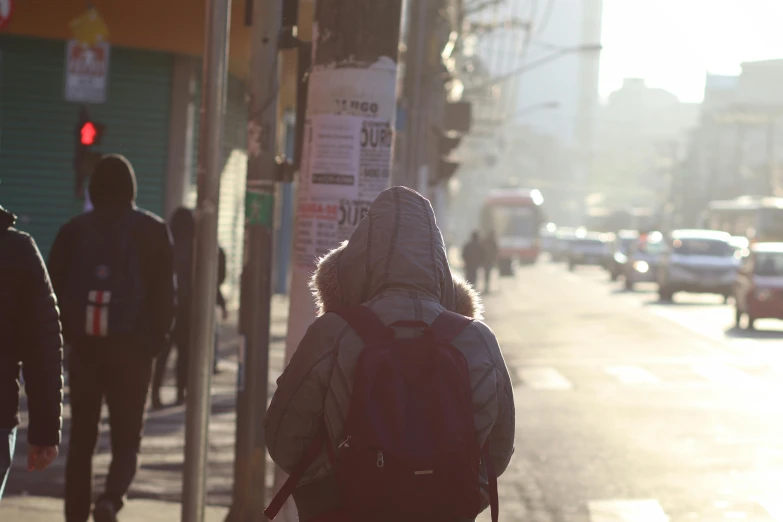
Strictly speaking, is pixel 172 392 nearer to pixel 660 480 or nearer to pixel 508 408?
pixel 660 480

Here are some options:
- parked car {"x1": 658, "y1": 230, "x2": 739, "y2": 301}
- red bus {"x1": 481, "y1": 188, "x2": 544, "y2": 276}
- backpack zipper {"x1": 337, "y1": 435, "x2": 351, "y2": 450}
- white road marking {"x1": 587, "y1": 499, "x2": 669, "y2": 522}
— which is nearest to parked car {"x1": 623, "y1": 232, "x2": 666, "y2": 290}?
parked car {"x1": 658, "y1": 230, "x2": 739, "y2": 301}

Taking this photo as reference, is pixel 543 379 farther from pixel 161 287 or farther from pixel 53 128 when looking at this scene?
pixel 161 287

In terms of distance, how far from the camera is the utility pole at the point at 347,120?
245 inches

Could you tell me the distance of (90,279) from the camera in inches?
264

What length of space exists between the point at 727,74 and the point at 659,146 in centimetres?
2354

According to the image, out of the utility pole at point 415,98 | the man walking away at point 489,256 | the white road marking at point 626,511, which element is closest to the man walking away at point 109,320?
the white road marking at point 626,511

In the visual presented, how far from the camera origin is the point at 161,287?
6918 mm

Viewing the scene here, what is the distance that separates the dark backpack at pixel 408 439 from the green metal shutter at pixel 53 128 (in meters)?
15.8

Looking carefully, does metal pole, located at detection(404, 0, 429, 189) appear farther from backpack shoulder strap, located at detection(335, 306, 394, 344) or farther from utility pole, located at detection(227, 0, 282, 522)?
backpack shoulder strap, located at detection(335, 306, 394, 344)

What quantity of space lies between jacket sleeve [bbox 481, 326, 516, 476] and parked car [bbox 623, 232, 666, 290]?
3951cm

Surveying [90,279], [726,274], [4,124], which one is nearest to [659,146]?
[726,274]

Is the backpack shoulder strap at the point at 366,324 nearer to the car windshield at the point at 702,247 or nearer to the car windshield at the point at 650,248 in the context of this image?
the car windshield at the point at 702,247

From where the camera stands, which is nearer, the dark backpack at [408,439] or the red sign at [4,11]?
the dark backpack at [408,439]

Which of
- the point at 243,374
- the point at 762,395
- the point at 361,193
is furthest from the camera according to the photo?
the point at 762,395
